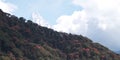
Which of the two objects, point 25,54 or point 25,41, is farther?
point 25,41

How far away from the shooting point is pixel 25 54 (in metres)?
180

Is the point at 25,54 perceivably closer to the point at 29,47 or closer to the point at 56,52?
the point at 29,47

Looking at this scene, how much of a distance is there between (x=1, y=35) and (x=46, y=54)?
24775 mm

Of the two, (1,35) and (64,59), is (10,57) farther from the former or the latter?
(64,59)

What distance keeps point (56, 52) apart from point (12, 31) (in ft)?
87.0

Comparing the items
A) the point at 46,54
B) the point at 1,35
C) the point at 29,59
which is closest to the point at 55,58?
the point at 46,54

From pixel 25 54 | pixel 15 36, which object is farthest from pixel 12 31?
pixel 25 54

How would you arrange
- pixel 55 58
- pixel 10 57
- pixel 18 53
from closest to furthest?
pixel 10 57 < pixel 18 53 < pixel 55 58

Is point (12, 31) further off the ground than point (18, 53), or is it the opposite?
point (12, 31)

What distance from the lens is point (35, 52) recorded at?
183 meters

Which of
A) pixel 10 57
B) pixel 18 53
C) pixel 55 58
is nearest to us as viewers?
pixel 10 57

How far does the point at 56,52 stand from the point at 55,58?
1008 centimetres

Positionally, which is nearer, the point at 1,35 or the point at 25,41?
the point at 1,35

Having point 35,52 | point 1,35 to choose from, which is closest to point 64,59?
point 35,52
